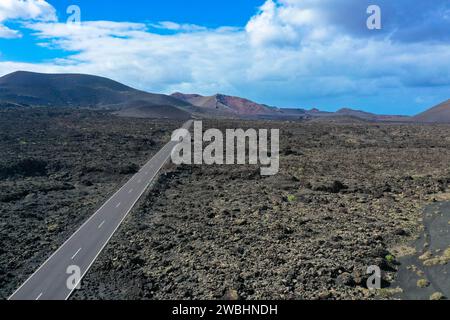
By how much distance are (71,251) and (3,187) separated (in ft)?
89.8

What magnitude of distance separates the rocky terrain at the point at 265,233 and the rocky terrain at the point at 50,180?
5361 millimetres

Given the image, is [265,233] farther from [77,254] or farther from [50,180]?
[50,180]

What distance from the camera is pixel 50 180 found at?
60.4m

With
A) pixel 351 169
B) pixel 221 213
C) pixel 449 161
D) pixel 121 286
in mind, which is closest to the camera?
pixel 121 286

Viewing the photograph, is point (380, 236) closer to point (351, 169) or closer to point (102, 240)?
point (102, 240)

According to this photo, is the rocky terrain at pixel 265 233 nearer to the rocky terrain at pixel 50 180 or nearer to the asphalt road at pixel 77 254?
the asphalt road at pixel 77 254

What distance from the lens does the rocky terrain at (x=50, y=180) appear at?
1342 inches

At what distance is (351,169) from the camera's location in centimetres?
6844

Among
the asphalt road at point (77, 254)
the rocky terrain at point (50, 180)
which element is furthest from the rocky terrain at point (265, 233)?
the rocky terrain at point (50, 180)

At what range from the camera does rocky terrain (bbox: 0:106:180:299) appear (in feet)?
112

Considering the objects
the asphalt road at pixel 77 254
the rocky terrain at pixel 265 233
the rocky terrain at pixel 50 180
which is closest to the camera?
the asphalt road at pixel 77 254

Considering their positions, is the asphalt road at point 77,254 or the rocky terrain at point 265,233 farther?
the rocky terrain at point 265,233

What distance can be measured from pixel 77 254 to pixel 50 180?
3144 cm
